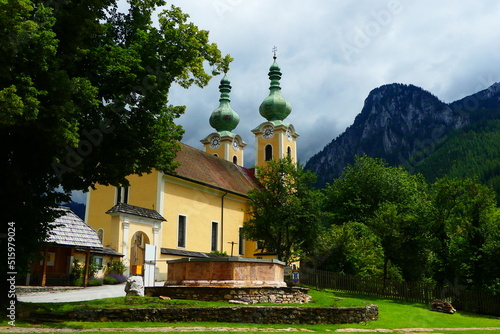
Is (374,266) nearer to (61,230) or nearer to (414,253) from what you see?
(414,253)

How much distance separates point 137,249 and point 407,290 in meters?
17.4

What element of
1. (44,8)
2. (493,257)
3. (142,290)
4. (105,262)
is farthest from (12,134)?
(493,257)

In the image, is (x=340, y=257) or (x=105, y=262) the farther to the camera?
(x=340, y=257)

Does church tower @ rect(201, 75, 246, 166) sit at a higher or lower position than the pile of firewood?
higher

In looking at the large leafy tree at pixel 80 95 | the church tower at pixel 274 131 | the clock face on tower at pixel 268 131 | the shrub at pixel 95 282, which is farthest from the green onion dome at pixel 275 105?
the large leafy tree at pixel 80 95

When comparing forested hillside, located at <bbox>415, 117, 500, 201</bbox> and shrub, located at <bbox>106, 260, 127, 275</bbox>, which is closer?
shrub, located at <bbox>106, 260, 127, 275</bbox>

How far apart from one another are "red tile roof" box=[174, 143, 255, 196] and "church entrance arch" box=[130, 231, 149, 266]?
522 cm

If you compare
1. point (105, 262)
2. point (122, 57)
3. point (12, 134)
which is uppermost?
point (122, 57)

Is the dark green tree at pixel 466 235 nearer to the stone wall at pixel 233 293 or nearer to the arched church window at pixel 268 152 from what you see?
the stone wall at pixel 233 293

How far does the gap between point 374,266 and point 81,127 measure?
2312 centimetres

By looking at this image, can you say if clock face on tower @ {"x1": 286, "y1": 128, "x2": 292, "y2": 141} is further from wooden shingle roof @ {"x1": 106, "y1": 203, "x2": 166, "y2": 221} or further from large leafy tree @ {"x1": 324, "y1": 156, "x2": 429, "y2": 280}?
wooden shingle roof @ {"x1": 106, "y1": 203, "x2": 166, "y2": 221}

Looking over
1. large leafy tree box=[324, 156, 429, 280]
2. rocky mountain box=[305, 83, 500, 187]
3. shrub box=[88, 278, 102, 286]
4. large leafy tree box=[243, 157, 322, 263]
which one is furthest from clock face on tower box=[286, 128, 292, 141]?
rocky mountain box=[305, 83, 500, 187]

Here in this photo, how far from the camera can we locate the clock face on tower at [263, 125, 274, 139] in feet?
178

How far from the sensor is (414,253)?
31.1 m
